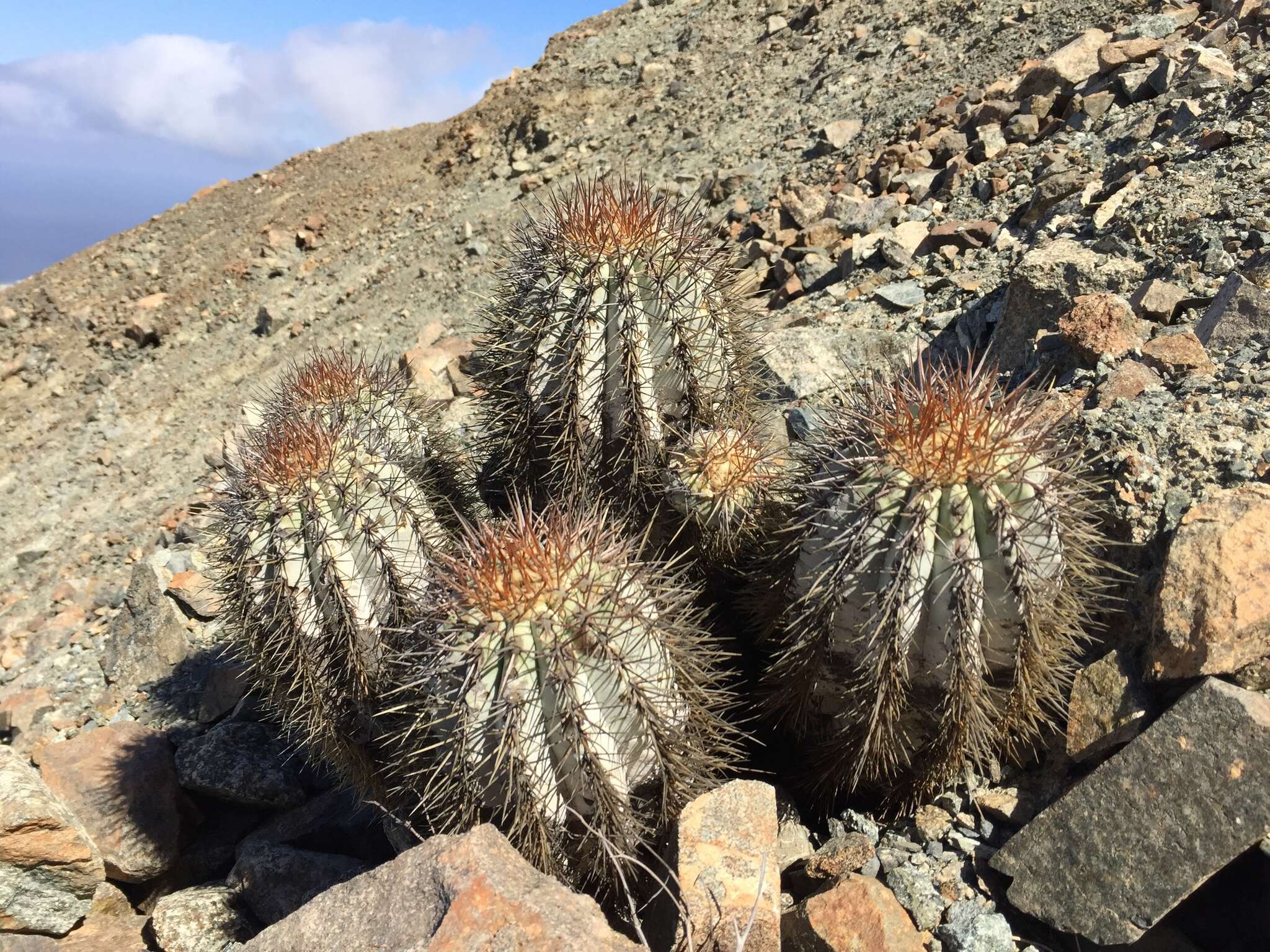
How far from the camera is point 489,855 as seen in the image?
8.56 ft

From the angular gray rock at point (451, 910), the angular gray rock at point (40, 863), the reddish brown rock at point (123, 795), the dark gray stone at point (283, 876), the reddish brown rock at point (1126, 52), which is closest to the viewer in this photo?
the angular gray rock at point (451, 910)

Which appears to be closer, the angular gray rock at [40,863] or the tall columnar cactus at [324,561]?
the tall columnar cactus at [324,561]

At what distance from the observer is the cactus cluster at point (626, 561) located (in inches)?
103

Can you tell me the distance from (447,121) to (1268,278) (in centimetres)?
1499

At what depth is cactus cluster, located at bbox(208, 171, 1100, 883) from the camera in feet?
8.54

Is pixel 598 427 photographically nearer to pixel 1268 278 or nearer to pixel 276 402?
pixel 276 402

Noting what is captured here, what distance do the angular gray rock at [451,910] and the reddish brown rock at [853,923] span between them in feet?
2.24

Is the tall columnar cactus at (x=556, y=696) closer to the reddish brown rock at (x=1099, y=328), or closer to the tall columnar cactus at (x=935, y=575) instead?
the tall columnar cactus at (x=935, y=575)

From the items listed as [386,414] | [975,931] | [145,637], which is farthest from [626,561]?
[145,637]

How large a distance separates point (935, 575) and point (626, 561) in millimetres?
931

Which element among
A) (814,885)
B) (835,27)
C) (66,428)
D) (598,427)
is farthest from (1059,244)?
(66,428)

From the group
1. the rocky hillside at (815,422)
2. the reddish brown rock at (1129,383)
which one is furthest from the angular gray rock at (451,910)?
the reddish brown rock at (1129,383)

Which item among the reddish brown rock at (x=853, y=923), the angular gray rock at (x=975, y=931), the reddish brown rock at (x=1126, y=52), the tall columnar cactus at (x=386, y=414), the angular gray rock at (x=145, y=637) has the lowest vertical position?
the angular gray rock at (x=975, y=931)

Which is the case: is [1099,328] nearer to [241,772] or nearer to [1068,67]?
[1068,67]
